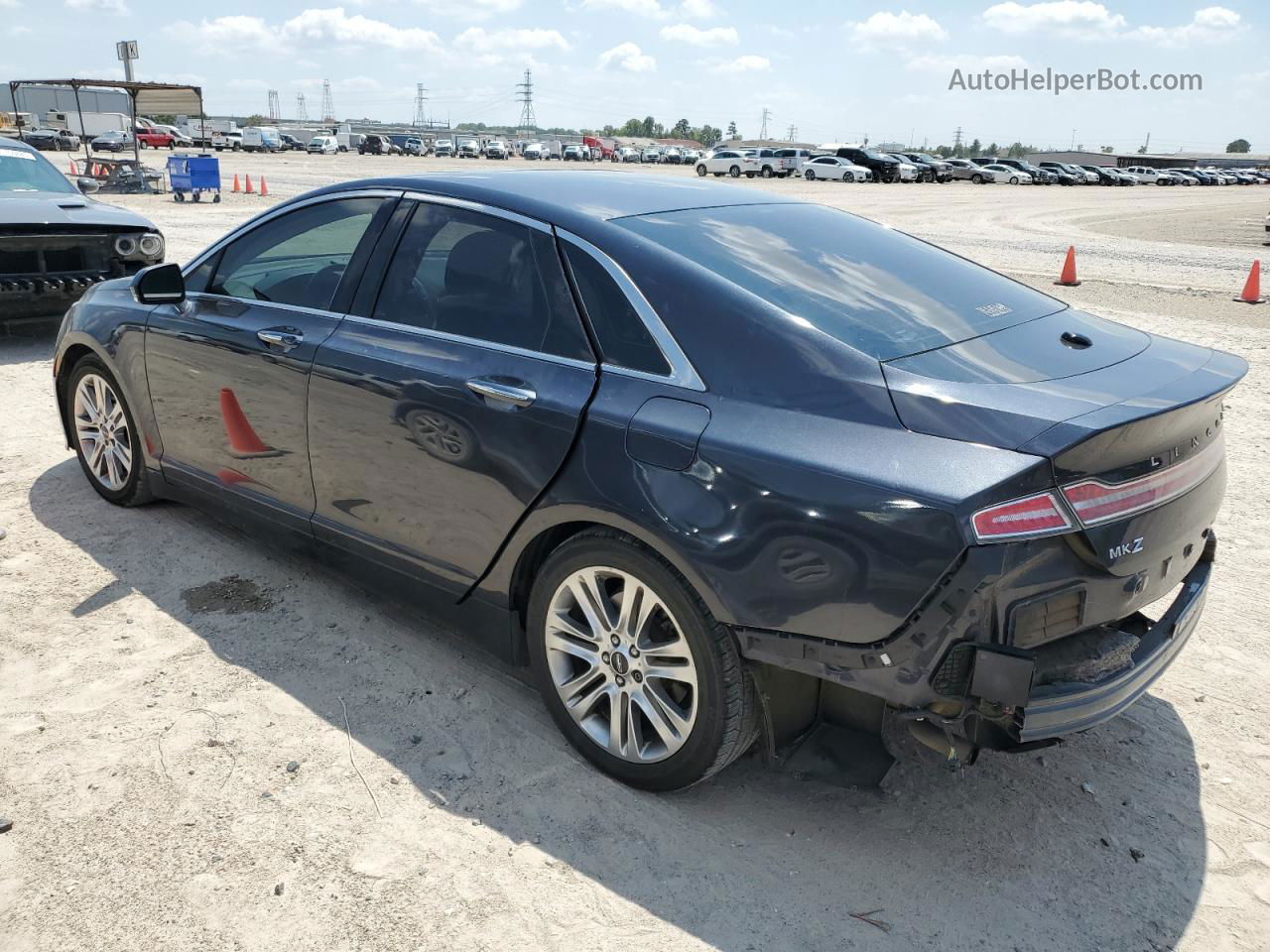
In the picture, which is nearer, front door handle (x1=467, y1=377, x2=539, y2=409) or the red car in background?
front door handle (x1=467, y1=377, x2=539, y2=409)

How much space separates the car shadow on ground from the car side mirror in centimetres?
147

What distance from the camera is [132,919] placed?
254cm

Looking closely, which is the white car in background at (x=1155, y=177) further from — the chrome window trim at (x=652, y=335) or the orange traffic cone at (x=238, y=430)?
the chrome window trim at (x=652, y=335)

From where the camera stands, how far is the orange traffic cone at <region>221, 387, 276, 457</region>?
13.4 feet

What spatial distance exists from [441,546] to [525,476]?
1.79 ft

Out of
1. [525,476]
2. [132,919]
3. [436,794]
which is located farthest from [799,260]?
[132,919]

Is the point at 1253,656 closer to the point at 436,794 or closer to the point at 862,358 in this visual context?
the point at 862,358

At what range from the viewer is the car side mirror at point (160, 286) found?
434 centimetres

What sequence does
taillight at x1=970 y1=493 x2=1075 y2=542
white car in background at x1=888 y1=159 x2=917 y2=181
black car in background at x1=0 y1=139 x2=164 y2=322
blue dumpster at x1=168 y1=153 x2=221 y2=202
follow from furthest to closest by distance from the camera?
white car in background at x1=888 y1=159 x2=917 y2=181, blue dumpster at x1=168 y1=153 x2=221 y2=202, black car in background at x1=0 y1=139 x2=164 y2=322, taillight at x1=970 y1=493 x2=1075 y2=542

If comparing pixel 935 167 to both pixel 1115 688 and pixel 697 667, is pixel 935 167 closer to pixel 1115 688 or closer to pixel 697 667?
pixel 1115 688

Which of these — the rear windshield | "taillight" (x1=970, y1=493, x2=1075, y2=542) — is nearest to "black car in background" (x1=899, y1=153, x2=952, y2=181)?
the rear windshield

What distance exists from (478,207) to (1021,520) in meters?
2.08

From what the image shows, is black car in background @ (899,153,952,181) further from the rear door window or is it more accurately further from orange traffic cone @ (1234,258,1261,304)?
the rear door window

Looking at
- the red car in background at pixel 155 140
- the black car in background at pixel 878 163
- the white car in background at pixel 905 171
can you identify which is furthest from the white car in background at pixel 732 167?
the red car in background at pixel 155 140
